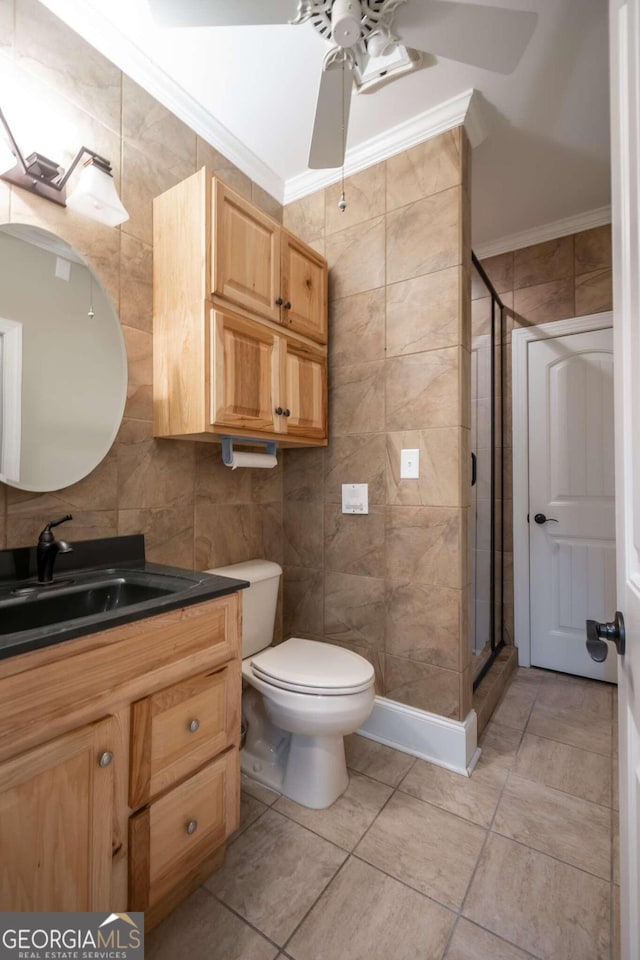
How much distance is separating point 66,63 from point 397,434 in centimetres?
173

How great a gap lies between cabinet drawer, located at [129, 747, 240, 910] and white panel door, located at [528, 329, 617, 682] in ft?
7.18

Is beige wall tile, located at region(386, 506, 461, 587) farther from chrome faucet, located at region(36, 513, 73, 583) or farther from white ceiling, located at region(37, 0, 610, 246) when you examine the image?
white ceiling, located at region(37, 0, 610, 246)

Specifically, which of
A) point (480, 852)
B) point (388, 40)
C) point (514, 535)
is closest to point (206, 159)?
point (388, 40)

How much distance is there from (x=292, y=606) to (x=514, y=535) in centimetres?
153

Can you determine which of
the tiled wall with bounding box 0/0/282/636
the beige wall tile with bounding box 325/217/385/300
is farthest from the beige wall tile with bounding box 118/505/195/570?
the beige wall tile with bounding box 325/217/385/300

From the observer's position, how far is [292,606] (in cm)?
224

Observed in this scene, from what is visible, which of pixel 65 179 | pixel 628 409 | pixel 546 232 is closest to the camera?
pixel 628 409

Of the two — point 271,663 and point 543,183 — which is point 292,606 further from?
point 543,183

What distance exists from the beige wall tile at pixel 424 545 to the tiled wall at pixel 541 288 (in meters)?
1.24

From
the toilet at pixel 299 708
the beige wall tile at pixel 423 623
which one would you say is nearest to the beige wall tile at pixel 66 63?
the toilet at pixel 299 708

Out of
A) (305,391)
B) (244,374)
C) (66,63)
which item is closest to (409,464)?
(305,391)

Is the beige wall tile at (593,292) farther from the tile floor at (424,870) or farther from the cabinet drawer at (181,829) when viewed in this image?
the cabinet drawer at (181,829)

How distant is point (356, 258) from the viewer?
6.66ft

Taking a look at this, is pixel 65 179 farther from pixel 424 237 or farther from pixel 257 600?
pixel 257 600
